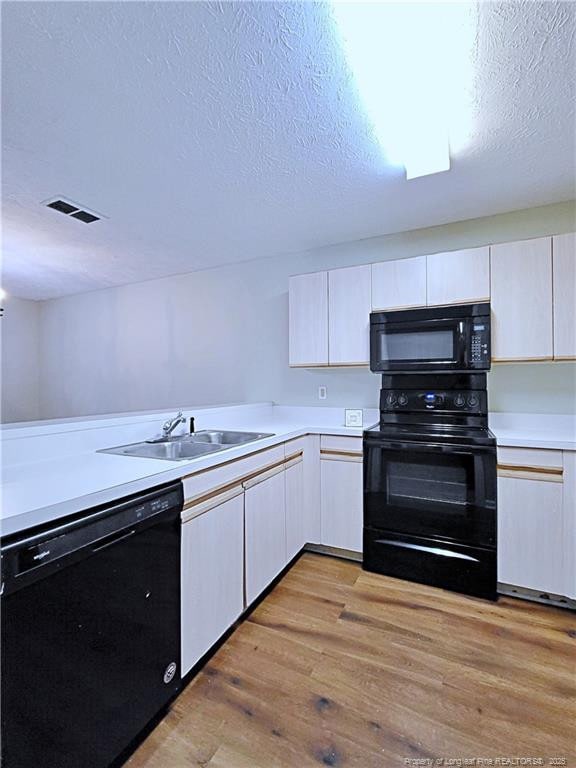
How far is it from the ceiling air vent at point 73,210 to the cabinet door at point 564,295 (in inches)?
117

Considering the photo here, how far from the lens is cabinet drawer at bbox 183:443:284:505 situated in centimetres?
147

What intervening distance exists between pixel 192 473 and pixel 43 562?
60 cm

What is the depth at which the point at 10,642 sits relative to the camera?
0.85 metres

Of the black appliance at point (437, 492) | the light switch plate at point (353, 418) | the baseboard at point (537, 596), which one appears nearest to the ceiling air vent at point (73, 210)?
the light switch plate at point (353, 418)

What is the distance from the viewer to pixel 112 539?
1.11 metres

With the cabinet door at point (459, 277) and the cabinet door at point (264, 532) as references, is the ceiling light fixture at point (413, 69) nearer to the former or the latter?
the cabinet door at point (459, 277)

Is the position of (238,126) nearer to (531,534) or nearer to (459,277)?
(459,277)

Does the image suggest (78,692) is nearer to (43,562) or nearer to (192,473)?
(43,562)

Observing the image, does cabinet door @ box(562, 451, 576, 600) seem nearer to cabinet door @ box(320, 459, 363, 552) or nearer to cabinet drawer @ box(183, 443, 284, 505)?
cabinet door @ box(320, 459, 363, 552)

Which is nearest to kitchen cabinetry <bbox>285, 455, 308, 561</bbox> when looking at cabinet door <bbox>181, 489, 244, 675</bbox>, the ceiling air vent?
cabinet door <bbox>181, 489, 244, 675</bbox>

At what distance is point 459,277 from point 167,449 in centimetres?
212

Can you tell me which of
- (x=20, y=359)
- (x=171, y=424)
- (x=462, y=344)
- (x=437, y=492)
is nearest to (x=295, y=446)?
(x=171, y=424)

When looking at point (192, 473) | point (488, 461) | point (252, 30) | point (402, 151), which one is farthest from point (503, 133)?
point (192, 473)

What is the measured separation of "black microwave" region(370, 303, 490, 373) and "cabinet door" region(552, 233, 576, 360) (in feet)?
1.20
